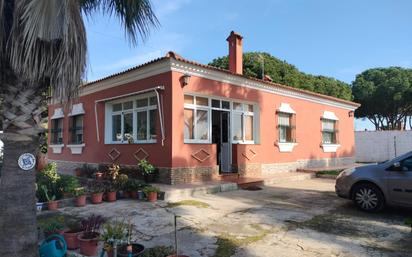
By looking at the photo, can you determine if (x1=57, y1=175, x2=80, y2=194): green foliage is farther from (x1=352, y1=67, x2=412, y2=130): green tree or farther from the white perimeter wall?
(x1=352, y1=67, x2=412, y2=130): green tree

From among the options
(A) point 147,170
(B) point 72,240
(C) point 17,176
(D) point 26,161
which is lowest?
(B) point 72,240

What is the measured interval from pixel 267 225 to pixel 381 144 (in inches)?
920

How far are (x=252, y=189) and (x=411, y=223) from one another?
5729 millimetres

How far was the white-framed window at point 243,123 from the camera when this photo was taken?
1480 cm

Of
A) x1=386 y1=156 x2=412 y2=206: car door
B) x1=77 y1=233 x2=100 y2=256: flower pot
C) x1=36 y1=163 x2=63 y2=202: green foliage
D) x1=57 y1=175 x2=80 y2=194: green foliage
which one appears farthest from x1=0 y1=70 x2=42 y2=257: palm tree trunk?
x1=386 y1=156 x2=412 y2=206: car door

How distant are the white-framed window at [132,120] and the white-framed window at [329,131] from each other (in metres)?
10.9

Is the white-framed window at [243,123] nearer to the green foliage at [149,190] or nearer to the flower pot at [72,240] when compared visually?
the green foliage at [149,190]

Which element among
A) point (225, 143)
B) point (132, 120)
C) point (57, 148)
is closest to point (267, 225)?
point (225, 143)

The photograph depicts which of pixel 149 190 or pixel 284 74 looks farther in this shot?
pixel 284 74

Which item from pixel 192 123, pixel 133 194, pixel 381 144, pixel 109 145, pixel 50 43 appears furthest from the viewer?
pixel 381 144

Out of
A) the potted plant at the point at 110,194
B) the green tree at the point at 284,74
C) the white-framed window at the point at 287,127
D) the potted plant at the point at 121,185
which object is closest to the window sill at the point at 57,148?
the potted plant at the point at 121,185

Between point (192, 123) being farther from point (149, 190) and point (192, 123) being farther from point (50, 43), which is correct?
point (50, 43)

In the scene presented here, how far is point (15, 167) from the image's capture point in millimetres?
4449

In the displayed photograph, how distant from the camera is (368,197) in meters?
8.49
